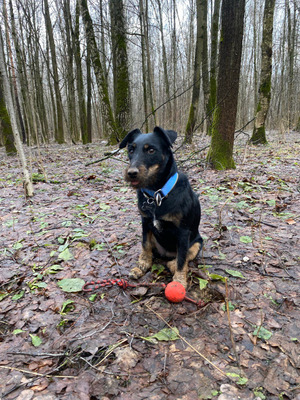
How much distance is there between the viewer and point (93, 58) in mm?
13031

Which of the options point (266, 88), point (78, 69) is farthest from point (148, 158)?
point (78, 69)

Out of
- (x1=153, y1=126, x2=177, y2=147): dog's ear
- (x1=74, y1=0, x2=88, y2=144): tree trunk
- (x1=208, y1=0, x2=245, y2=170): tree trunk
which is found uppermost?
(x1=74, y1=0, x2=88, y2=144): tree trunk

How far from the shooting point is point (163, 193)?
2.67 metres

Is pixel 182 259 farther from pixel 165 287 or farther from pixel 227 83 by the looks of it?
pixel 227 83

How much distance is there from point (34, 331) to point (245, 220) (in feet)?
11.5

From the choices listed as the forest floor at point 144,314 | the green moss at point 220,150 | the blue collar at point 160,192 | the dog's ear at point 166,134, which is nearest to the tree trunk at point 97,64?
the green moss at point 220,150

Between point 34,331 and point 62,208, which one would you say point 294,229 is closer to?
point 34,331

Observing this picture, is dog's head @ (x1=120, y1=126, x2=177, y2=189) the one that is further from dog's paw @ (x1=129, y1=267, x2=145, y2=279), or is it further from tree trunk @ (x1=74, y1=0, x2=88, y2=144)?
tree trunk @ (x1=74, y1=0, x2=88, y2=144)

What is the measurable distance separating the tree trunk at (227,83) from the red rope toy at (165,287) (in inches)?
190

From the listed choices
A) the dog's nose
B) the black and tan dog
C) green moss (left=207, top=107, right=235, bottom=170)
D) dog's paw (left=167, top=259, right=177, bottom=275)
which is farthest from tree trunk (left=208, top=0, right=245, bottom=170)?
the dog's nose

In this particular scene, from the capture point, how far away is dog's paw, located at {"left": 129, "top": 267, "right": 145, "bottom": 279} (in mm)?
2979

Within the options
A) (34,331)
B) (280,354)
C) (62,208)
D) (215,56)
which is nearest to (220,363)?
(280,354)

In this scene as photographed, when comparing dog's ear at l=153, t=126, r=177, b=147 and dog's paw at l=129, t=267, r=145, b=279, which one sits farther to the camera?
dog's paw at l=129, t=267, r=145, b=279

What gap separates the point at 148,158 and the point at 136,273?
4.57 ft
